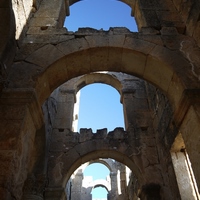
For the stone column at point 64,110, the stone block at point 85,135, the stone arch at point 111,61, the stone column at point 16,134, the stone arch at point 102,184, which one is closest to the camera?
the stone column at point 16,134

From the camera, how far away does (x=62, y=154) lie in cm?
679

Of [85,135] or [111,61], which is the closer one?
[111,61]

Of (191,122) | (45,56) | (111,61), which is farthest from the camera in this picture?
(111,61)

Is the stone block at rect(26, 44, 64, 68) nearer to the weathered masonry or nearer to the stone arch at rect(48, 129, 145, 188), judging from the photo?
the weathered masonry

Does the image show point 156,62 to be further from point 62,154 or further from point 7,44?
point 62,154

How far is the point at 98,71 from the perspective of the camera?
5.20 meters

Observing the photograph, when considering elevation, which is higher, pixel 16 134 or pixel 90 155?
pixel 90 155

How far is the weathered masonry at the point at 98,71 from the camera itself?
331 cm

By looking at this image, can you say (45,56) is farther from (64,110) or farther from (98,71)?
(64,110)

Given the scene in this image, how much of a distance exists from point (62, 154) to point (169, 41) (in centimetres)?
451

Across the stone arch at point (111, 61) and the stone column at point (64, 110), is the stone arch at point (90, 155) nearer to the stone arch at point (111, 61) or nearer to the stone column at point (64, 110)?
the stone column at point (64, 110)

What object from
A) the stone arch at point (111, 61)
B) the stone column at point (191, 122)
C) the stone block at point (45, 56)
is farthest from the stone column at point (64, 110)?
the stone column at point (191, 122)

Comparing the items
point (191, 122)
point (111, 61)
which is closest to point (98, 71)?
point (111, 61)

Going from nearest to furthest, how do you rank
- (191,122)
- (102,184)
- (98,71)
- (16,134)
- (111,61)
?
→ 1. (16,134)
2. (191,122)
3. (111,61)
4. (98,71)
5. (102,184)
